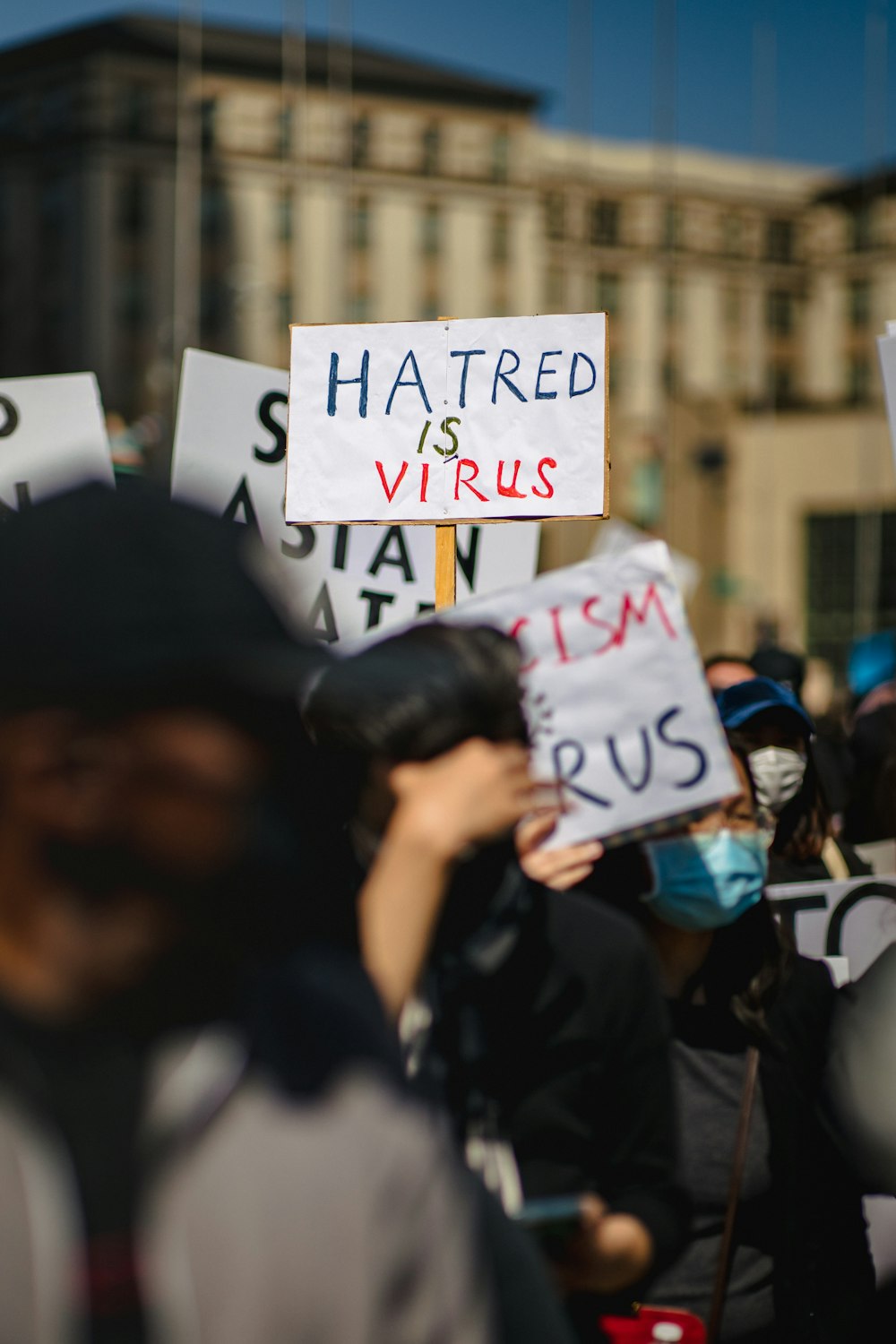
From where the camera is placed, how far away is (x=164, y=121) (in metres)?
49.9

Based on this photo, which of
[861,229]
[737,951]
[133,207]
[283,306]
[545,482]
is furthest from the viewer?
[861,229]

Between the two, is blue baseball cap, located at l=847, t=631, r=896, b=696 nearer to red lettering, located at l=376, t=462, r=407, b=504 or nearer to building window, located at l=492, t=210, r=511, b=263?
red lettering, located at l=376, t=462, r=407, b=504

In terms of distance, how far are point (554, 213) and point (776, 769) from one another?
5364cm

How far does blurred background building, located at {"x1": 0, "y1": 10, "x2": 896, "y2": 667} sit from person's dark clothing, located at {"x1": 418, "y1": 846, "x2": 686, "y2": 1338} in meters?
38.9

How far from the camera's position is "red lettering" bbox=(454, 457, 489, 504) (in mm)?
3074

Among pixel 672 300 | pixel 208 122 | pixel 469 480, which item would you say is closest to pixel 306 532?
pixel 469 480

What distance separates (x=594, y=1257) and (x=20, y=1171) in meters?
1.00

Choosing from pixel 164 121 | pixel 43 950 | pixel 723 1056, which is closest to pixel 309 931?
pixel 43 950

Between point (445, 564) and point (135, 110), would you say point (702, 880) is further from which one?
point (135, 110)

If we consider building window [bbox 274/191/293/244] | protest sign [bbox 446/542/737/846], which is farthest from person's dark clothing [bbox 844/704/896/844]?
building window [bbox 274/191/293/244]

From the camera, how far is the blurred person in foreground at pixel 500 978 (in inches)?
59.3

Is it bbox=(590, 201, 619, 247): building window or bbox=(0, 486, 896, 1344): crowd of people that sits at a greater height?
bbox=(590, 201, 619, 247): building window

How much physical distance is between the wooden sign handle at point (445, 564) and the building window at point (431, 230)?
173ft

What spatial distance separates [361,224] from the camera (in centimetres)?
5272
